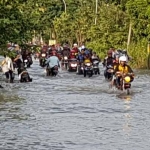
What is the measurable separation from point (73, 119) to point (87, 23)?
2232 inches

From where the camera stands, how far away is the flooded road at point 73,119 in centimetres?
1282

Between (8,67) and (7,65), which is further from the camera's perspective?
(8,67)

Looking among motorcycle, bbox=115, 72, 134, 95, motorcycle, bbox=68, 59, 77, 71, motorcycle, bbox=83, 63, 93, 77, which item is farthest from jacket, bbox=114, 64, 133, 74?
motorcycle, bbox=68, 59, 77, 71

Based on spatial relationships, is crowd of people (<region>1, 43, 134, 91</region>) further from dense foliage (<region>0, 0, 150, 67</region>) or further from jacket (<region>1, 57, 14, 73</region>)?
dense foliage (<region>0, 0, 150, 67</region>)

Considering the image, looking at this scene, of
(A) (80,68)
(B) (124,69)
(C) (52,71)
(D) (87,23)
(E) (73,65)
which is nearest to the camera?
(B) (124,69)

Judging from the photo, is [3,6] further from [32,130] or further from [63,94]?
[32,130]

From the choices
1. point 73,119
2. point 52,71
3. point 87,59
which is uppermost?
point 87,59

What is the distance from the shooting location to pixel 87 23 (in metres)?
72.8

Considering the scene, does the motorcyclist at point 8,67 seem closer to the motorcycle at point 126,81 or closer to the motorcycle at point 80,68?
the motorcycle at point 126,81

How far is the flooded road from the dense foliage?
2693 millimetres

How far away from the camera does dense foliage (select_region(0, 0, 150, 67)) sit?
2691 cm

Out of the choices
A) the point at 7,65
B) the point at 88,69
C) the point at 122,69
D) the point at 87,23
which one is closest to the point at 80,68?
the point at 88,69

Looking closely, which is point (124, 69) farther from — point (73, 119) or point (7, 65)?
point (73, 119)

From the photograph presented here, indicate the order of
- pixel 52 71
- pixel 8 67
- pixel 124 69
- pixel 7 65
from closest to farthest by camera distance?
pixel 124 69
pixel 7 65
pixel 8 67
pixel 52 71
